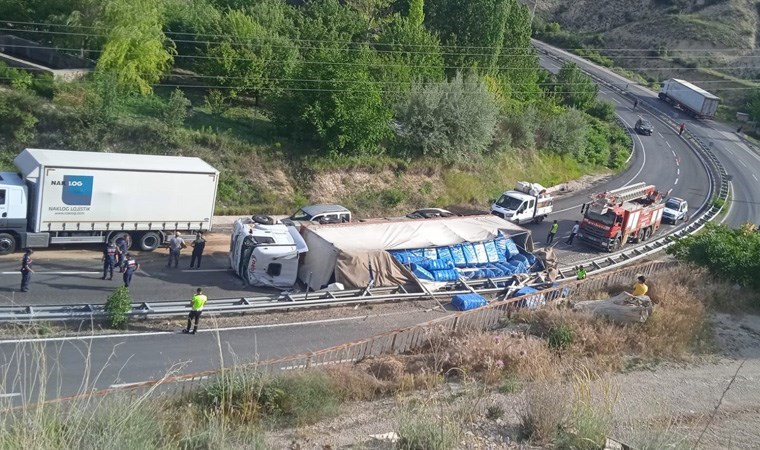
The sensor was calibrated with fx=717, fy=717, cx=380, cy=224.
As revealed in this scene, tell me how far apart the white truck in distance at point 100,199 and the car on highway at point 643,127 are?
50.9 m

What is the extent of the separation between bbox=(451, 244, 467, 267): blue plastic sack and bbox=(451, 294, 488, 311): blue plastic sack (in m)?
2.31

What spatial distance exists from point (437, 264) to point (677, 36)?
3633 inches

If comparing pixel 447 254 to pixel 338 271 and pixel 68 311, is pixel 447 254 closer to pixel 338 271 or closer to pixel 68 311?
pixel 338 271

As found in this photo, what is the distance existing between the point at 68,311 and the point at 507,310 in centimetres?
1204

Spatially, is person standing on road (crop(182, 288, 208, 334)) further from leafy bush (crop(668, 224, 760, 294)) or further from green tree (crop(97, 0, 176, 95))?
green tree (crop(97, 0, 176, 95))

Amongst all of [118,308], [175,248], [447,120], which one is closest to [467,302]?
[175,248]

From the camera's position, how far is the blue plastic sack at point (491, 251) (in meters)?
27.6

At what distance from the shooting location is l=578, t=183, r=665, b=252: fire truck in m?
34.1

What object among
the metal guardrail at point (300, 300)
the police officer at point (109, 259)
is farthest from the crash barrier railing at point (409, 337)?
the police officer at point (109, 259)

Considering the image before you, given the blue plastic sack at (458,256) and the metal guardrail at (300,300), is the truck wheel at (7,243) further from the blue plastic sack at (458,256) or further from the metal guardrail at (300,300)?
the blue plastic sack at (458,256)

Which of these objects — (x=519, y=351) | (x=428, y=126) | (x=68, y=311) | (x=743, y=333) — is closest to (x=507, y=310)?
(x=519, y=351)

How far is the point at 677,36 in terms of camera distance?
4080 inches

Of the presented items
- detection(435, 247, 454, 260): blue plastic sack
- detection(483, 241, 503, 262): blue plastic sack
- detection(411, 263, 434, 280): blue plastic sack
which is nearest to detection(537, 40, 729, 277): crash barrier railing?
detection(483, 241, 503, 262): blue plastic sack

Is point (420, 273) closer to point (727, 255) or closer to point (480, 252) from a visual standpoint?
point (480, 252)
